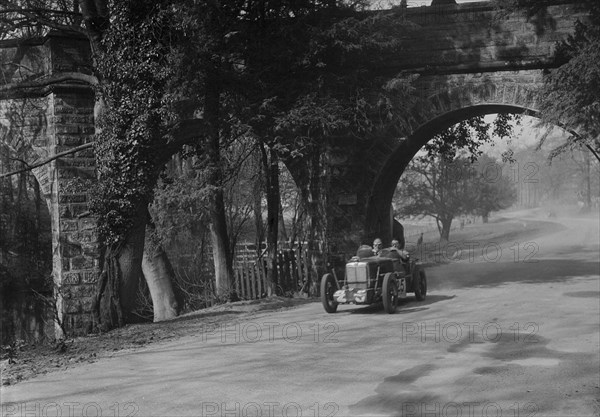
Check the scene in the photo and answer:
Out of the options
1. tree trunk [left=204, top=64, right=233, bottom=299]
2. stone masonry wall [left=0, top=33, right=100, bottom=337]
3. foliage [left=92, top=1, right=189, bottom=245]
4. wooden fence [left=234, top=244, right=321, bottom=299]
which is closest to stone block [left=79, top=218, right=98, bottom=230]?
stone masonry wall [left=0, top=33, right=100, bottom=337]

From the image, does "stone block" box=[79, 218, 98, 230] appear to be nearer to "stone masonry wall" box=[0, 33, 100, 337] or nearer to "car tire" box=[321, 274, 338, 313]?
"stone masonry wall" box=[0, 33, 100, 337]

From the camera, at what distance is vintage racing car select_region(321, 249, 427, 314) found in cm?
1274

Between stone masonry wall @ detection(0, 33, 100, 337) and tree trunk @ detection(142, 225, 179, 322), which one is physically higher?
stone masonry wall @ detection(0, 33, 100, 337)

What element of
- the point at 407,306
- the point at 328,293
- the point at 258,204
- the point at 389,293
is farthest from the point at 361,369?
the point at 258,204

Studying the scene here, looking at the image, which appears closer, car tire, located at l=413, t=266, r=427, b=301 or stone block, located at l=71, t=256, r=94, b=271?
car tire, located at l=413, t=266, r=427, b=301

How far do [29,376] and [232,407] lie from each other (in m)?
Result: 3.23

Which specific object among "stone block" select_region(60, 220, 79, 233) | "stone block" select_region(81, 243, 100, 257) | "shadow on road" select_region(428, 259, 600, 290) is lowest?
"shadow on road" select_region(428, 259, 600, 290)

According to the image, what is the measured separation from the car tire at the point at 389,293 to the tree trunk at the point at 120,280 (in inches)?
197

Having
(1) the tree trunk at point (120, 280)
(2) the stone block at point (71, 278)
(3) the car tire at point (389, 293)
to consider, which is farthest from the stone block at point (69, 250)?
(3) the car tire at point (389, 293)

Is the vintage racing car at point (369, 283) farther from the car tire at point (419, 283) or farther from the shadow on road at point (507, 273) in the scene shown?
the shadow on road at point (507, 273)

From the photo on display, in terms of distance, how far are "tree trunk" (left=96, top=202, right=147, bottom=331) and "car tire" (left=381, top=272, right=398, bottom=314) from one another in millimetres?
5001

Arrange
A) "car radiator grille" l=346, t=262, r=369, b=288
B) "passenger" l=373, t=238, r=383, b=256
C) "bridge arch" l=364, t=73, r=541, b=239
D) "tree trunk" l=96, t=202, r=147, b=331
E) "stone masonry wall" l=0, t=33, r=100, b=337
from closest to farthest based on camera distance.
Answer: "car radiator grille" l=346, t=262, r=369, b=288
"tree trunk" l=96, t=202, r=147, b=331
"passenger" l=373, t=238, r=383, b=256
"stone masonry wall" l=0, t=33, r=100, b=337
"bridge arch" l=364, t=73, r=541, b=239

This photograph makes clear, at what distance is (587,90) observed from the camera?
49.6 ft

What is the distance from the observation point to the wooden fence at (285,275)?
58.5ft
